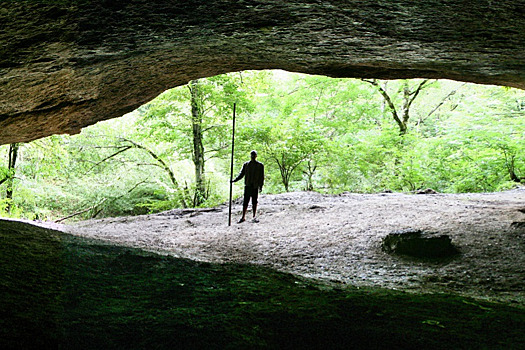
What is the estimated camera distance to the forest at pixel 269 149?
14008 millimetres

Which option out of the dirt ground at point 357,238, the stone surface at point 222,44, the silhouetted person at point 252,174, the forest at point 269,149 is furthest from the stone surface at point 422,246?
the forest at point 269,149

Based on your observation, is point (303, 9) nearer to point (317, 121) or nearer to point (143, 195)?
point (317, 121)

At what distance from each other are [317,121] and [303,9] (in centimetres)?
1495

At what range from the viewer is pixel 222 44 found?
490 cm

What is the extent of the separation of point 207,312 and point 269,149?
1220 centimetres

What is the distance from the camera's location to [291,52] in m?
5.46

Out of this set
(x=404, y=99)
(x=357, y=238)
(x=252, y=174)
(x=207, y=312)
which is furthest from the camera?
(x=404, y=99)

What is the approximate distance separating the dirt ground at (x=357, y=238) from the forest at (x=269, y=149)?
3515 millimetres

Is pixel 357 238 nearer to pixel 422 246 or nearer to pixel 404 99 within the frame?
pixel 422 246

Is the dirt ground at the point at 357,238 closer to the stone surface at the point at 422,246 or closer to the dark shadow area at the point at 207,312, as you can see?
the stone surface at the point at 422,246

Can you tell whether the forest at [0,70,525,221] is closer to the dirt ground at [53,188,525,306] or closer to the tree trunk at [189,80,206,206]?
the tree trunk at [189,80,206,206]

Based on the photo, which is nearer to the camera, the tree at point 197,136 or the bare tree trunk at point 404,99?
the tree at point 197,136

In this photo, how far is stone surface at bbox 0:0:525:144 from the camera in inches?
137

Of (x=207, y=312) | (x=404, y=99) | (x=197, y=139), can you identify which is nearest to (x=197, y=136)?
(x=197, y=139)
